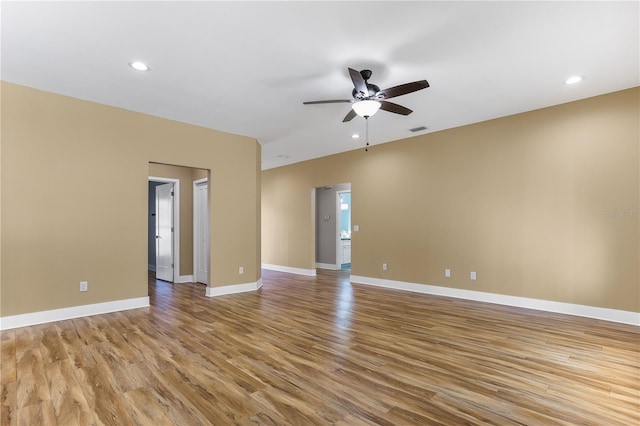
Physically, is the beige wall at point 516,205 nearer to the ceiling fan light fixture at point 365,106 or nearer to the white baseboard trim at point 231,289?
the white baseboard trim at point 231,289

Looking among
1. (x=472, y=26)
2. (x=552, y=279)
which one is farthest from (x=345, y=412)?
(x=552, y=279)

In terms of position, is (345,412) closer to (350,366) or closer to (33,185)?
(350,366)

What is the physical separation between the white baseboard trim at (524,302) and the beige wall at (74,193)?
166 inches

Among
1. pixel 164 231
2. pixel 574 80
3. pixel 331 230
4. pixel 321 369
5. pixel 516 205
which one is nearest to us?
pixel 321 369

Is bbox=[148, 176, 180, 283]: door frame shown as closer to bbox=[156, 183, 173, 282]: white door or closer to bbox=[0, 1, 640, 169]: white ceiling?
bbox=[156, 183, 173, 282]: white door

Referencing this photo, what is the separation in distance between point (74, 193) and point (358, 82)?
3.80m

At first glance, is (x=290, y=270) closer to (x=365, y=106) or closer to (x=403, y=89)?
(x=365, y=106)

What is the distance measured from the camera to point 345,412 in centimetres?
204

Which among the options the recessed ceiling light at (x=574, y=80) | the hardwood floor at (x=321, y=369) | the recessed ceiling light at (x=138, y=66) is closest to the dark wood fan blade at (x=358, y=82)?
the recessed ceiling light at (x=138, y=66)

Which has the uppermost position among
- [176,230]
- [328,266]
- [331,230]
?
[176,230]

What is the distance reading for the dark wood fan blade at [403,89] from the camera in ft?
9.88

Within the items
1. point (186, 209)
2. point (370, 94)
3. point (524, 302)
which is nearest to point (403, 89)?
point (370, 94)

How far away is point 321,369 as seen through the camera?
2.64 meters

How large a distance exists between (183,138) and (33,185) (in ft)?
6.50
